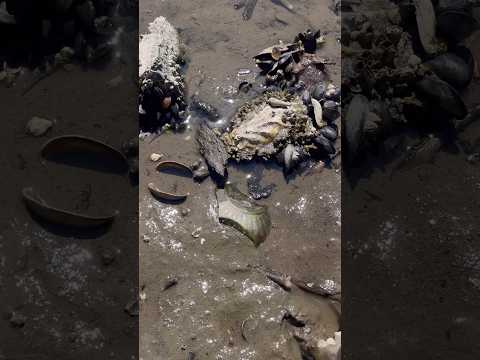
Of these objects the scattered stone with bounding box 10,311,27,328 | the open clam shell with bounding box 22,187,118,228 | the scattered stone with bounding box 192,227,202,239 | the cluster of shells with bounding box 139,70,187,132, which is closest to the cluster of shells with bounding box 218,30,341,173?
the cluster of shells with bounding box 139,70,187,132

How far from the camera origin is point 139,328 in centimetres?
441

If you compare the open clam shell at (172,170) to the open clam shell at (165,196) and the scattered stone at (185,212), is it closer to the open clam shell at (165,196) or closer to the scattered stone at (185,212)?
the open clam shell at (165,196)

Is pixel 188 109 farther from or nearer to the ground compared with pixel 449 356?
farther from the ground

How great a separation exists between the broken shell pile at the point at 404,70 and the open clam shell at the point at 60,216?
230 centimetres

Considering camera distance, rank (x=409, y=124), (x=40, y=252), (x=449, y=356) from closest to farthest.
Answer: (x=449, y=356), (x=40, y=252), (x=409, y=124)

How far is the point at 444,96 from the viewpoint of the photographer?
16.0 ft

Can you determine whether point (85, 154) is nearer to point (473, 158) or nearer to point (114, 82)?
point (114, 82)

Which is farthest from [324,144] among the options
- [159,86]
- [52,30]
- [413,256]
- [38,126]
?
[52,30]

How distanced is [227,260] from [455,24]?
3.13 metres

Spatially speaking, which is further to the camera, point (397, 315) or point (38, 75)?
point (38, 75)

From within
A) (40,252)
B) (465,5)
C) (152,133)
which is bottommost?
(40,252)

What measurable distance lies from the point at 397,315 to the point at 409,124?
1.77 meters

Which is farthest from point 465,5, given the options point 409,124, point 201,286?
point 201,286

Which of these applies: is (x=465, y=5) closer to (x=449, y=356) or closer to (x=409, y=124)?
(x=409, y=124)
